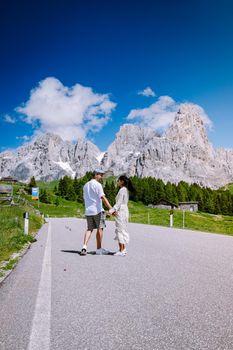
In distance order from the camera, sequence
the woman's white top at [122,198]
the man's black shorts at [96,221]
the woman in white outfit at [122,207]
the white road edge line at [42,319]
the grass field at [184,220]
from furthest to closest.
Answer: the grass field at [184,220]
the man's black shorts at [96,221]
the woman's white top at [122,198]
the woman in white outfit at [122,207]
the white road edge line at [42,319]

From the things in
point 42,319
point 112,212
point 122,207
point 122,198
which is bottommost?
point 42,319

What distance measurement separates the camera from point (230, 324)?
3562 mm

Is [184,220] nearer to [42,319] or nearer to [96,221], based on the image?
[96,221]

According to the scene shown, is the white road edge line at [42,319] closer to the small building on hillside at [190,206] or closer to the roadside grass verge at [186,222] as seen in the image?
the roadside grass verge at [186,222]

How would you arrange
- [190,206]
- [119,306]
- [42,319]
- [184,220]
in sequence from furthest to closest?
[190,206] → [184,220] → [119,306] → [42,319]

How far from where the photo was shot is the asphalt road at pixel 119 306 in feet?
10.5

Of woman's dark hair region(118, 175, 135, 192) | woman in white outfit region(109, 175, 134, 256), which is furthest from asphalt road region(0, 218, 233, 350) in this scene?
woman's dark hair region(118, 175, 135, 192)

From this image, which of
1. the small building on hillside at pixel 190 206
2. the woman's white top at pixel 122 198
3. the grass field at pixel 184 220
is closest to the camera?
the woman's white top at pixel 122 198

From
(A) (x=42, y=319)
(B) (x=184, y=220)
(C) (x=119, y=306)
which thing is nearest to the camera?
(A) (x=42, y=319)

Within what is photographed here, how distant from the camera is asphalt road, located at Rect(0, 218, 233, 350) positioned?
321 centimetres

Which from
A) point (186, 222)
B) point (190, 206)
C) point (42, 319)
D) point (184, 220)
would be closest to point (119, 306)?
point (42, 319)

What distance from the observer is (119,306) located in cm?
431

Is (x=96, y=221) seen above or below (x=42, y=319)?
above

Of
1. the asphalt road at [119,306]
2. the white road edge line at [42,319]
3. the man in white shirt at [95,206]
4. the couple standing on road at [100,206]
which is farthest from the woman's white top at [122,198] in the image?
the white road edge line at [42,319]
